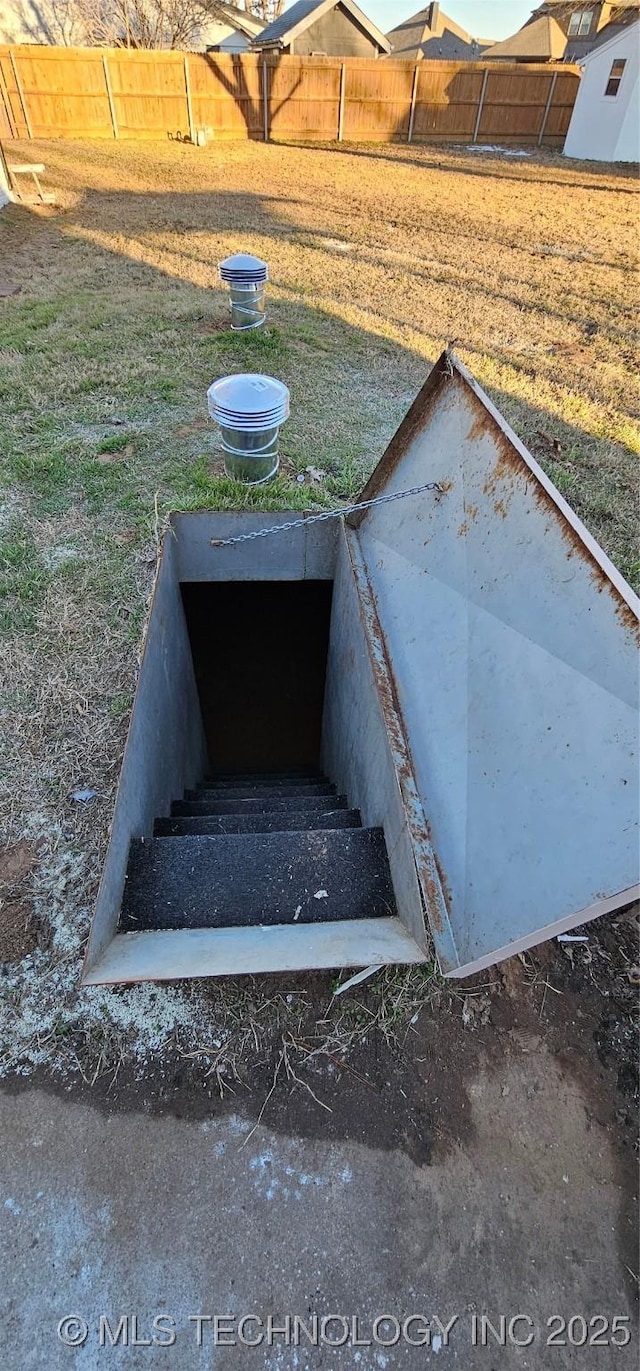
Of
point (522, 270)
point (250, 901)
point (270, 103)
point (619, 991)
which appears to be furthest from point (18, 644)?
point (270, 103)

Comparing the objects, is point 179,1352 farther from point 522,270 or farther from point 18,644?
point 522,270

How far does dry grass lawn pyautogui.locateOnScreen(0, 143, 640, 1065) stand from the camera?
2.39 meters

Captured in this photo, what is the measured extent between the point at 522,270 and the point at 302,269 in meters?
2.89

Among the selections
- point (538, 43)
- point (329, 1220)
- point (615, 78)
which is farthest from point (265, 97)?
point (538, 43)

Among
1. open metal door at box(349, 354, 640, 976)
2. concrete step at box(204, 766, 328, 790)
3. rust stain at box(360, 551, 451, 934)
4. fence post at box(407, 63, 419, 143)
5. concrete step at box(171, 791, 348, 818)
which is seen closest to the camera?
open metal door at box(349, 354, 640, 976)

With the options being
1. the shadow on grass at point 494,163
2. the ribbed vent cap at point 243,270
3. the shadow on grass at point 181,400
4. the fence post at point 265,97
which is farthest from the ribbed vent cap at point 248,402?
the fence post at point 265,97

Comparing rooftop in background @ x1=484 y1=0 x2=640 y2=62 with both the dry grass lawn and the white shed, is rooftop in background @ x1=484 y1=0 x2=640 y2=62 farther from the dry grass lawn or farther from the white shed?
the dry grass lawn

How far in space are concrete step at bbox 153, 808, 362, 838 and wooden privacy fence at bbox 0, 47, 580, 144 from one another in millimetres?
17939

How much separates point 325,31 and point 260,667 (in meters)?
23.5

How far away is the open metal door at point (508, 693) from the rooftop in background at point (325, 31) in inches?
906

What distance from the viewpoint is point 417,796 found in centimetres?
200

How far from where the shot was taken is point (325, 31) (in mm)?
18203

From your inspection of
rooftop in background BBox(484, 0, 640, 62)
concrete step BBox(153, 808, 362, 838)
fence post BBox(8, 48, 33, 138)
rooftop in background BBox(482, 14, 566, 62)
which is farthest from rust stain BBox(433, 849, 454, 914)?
rooftop in background BBox(482, 14, 566, 62)

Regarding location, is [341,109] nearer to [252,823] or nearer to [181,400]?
[181,400]
